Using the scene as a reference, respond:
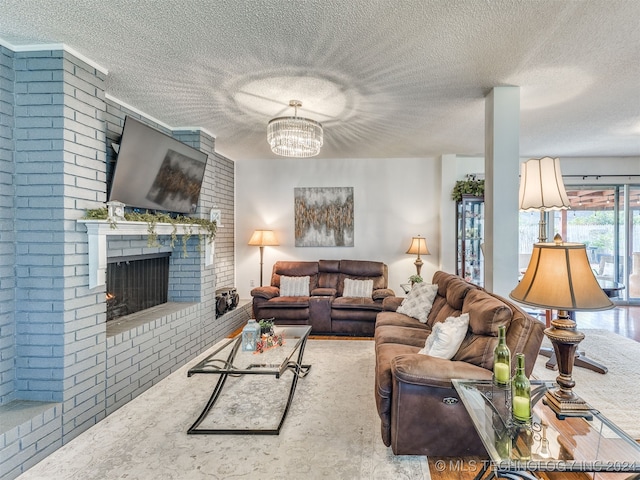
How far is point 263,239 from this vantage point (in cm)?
541

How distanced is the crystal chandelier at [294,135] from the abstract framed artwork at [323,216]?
2.58 m

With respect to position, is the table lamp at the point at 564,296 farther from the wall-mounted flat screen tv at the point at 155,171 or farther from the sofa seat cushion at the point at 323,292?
the sofa seat cushion at the point at 323,292

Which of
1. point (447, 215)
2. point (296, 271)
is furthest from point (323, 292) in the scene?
point (447, 215)

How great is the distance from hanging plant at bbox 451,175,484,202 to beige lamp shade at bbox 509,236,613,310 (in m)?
3.51

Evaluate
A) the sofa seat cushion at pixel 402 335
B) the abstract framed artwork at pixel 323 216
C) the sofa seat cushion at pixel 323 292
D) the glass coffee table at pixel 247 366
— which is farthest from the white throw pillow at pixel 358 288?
the glass coffee table at pixel 247 366

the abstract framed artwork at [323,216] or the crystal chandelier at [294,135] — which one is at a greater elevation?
the crystal chandelier at [294,135]

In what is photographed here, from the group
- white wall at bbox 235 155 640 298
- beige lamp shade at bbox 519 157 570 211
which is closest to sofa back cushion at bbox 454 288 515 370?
beige lamp shade at bbox 519 157 570 211

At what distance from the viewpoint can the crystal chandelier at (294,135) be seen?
9.41ft

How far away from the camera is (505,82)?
2.79 meters

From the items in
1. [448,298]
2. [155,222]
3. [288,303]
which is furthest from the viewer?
[288,303]

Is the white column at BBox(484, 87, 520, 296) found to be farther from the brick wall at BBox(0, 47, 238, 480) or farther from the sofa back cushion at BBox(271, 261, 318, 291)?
the brick wall at BBox(0, 47, 238, 480)

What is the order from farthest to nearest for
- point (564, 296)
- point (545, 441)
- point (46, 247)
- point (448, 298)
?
point (448, 298) < point (46, 247) < point (564, 296) < point (545, 441)

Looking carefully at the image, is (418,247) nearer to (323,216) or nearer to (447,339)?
(323,216)

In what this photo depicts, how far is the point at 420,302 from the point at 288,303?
1.88 metres
